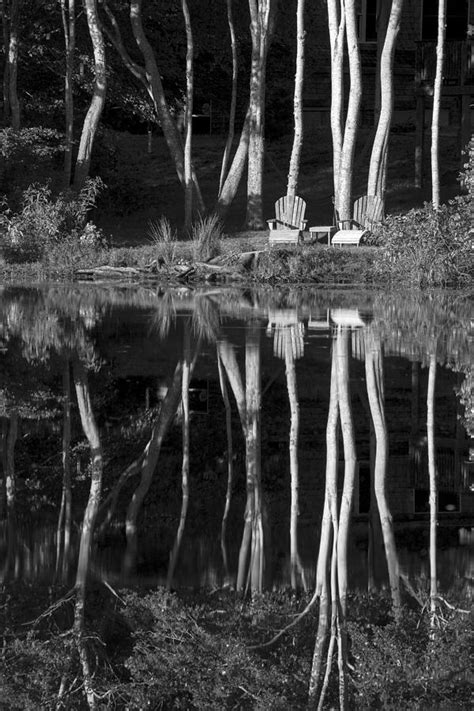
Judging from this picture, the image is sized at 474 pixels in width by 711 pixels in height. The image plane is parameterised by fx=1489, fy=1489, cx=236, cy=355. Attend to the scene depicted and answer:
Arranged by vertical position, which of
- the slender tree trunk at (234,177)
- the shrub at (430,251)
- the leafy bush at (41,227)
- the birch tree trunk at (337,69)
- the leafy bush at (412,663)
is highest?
the birch tree trunk at (337,69)

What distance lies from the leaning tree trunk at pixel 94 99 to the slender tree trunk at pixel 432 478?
2181 cm

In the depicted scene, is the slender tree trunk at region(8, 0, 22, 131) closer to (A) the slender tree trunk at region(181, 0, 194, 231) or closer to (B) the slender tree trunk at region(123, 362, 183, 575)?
(A) the slender tree trunk at region(181, 0, 194, 231)

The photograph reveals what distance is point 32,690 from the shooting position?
592 centimetres

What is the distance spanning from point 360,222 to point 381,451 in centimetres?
2284

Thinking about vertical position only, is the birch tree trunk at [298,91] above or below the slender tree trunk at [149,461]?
above

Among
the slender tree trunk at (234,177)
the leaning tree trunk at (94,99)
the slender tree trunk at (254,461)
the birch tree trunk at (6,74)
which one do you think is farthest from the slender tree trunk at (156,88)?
the slender tree trunk at (254,461)

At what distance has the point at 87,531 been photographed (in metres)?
7.85

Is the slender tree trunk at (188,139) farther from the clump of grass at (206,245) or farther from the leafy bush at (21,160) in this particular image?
the clump of grass at (206,245)

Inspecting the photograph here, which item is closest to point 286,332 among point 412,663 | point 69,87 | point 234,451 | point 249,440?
point 249,440

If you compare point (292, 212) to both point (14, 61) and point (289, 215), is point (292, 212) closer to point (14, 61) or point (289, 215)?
point (289, 215)

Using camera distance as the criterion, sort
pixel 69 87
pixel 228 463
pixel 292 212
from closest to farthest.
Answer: pixel 228 463
pixel 292 212
pixel 69 87

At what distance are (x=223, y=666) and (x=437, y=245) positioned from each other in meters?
21.6

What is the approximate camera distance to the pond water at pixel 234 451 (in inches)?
292

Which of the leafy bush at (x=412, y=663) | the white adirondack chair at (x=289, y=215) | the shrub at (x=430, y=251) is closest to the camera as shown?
the leafy bush at (x=412, y=663)
